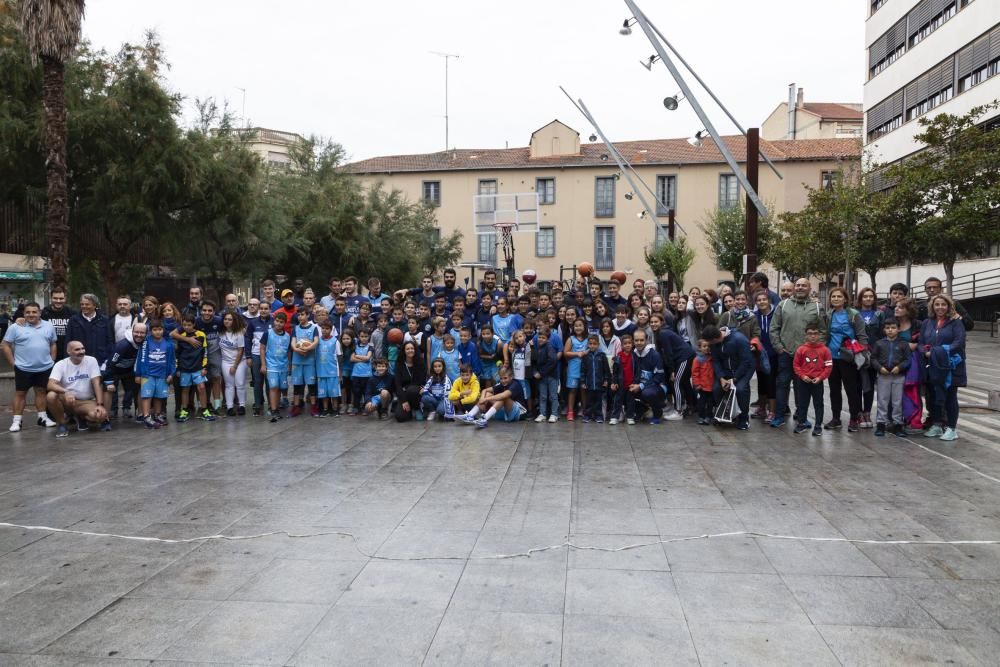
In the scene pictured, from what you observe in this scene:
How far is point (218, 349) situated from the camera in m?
11.1

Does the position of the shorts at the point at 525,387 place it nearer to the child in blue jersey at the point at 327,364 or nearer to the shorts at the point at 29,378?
the child in blue jersey at the point at 327,364

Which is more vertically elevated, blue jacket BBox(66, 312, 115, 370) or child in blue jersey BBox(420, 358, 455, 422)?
blue jacket BBox(66, 312, 115, 370)

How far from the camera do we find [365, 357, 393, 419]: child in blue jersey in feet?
35.6

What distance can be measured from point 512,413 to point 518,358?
0.75 m

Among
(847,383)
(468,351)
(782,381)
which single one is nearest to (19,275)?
(468,351)

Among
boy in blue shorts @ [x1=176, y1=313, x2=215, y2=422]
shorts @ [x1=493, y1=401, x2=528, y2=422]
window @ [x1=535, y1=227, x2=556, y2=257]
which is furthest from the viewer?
window @ [x1=535, y1=227, x2=556, y2=257]

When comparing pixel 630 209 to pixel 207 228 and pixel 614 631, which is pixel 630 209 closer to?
pixel 207 228

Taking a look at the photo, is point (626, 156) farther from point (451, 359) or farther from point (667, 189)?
point (451, 359)

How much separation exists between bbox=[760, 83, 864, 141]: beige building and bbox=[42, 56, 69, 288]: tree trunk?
49768mm

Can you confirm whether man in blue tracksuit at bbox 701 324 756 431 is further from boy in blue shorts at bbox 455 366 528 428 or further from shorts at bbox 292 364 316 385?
shorts at bbox 292 364 316 385

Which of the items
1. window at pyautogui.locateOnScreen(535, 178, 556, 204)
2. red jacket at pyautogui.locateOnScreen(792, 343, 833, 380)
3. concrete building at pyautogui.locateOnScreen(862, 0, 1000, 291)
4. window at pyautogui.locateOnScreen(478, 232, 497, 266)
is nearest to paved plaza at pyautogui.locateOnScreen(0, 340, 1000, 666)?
red jacket at pyautogui.locateOnScreen(792, 343, 833, 380)

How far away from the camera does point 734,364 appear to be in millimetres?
9891

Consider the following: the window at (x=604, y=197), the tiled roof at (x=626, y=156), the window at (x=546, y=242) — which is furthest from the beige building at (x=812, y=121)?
the window at (x=546, y=242)

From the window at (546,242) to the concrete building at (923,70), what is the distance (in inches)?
744
